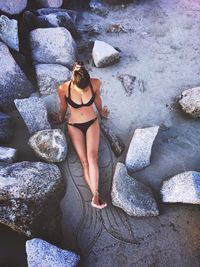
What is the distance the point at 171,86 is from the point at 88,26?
217cm

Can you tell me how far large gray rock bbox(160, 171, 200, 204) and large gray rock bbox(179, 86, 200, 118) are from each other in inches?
42.3

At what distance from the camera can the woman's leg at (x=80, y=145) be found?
3821 mm

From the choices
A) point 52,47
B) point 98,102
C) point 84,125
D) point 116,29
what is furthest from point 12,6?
point 84,125

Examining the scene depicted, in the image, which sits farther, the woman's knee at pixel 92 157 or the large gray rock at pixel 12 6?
the large gray rock at pixel 12 6

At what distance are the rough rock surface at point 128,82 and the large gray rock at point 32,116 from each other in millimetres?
1366

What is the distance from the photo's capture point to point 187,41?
5.73 m

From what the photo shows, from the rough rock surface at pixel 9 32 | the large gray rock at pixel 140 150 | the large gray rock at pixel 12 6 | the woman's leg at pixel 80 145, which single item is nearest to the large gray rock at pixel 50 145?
the woman's leg at pixel 80 145

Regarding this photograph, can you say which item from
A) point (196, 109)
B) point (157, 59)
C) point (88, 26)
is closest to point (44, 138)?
point (196, 109)

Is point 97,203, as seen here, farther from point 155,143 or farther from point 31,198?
point 155,143

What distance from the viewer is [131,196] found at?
372 centimetres

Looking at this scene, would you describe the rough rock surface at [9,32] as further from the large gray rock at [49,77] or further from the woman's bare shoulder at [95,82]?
the woman's bare shoulder at [95,82]

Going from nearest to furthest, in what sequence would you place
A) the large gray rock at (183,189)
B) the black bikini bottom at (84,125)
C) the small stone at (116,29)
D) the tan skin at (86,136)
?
1. the large gray rock at (183,189)
2. the tan skin at (86,136)
3. the black bikini bottom at (84,125)
4. the small stone at (116,29)

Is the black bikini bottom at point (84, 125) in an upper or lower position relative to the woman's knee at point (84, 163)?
upper

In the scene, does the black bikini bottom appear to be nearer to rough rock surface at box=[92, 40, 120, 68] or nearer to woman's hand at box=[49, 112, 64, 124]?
woman's hand at box=[49, 112, 64, 124]
